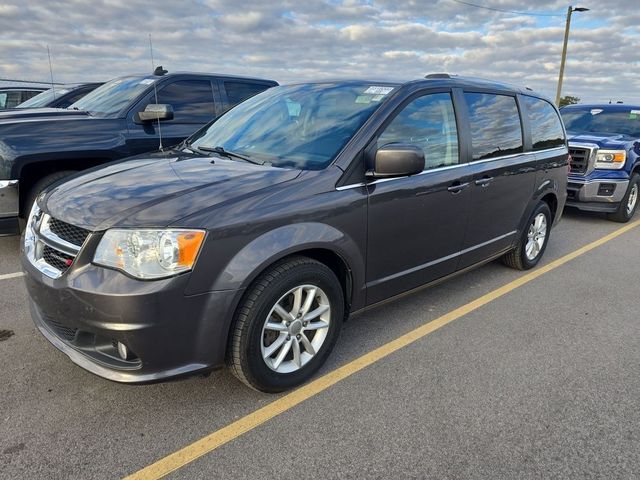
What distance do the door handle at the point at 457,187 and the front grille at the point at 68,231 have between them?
238 centimetres

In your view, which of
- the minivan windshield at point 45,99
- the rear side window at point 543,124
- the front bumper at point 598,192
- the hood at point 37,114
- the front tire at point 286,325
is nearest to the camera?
the front tire at point 286,325

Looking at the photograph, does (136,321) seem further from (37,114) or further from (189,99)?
(189,99)

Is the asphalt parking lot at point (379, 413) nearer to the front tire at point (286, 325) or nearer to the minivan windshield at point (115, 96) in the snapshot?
the front tire at point (286, 325)

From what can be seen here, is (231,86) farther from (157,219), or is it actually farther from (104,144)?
(157,219)

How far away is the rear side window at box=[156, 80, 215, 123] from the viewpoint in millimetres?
6047

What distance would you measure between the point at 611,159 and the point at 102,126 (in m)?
6.99

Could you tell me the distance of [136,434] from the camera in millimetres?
2432

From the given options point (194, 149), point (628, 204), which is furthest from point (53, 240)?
point (628, 204)

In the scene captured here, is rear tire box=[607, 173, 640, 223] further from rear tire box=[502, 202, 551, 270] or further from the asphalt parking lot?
the asphalt parking lot

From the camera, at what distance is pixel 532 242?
16.6 ft

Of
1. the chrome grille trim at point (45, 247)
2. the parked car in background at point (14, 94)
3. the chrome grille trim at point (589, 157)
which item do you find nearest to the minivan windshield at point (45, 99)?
the parked car in background at point (14, 94)

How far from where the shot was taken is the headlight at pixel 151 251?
225 cm

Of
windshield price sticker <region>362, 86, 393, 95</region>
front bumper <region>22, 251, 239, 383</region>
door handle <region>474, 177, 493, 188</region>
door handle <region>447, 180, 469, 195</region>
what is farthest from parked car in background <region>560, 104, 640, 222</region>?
front bumper <region>22, 251, 239, 383</region>

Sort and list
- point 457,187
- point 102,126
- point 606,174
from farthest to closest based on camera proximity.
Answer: point 606,174, point 102,126, point 457,187
